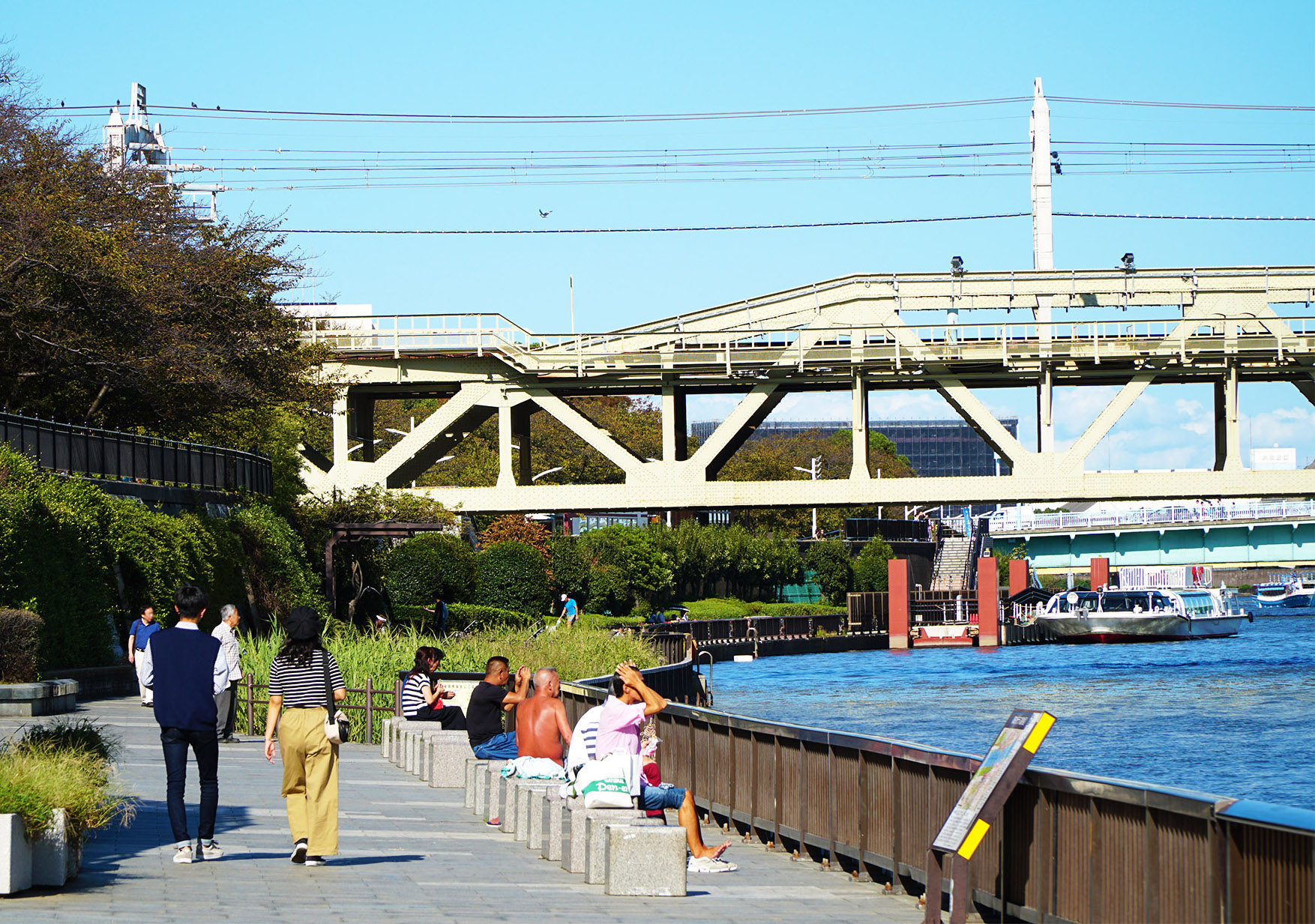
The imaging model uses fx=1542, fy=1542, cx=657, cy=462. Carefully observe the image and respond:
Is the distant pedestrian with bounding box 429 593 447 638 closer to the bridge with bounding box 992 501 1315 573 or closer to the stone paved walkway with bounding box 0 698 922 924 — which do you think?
the stone paved walkway with bounding box 0 698 922 924

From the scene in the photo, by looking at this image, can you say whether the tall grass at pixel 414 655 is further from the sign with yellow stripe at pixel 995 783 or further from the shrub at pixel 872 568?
the shrub at pixel 872 568

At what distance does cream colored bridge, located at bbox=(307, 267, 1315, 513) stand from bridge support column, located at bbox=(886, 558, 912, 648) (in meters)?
29.6

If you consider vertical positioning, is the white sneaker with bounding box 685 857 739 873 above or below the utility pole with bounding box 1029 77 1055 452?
below

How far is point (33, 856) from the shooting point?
30.6ft

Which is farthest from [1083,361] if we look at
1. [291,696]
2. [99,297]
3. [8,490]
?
[291,696]

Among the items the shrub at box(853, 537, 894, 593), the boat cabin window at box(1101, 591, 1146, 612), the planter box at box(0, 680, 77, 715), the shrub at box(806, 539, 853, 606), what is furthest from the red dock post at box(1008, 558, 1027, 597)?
the planter box at box(0, 680, 77, 715)

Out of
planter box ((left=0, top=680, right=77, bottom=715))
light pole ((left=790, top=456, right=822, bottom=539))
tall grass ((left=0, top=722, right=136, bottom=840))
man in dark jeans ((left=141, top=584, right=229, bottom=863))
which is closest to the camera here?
tall grass ((left=0, top=722, right=136, bottom=840))

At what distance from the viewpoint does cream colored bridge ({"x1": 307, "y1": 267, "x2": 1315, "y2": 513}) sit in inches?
1943

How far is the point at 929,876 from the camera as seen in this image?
Result: 369 inches

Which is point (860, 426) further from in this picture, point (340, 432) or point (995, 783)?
point (995, 783)

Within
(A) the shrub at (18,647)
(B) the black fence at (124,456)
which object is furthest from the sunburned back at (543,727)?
(B) the black fence at (124,456)

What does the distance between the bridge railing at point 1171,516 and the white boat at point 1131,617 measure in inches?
366

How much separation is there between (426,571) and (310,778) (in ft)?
150

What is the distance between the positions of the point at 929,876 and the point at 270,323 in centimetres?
3363
